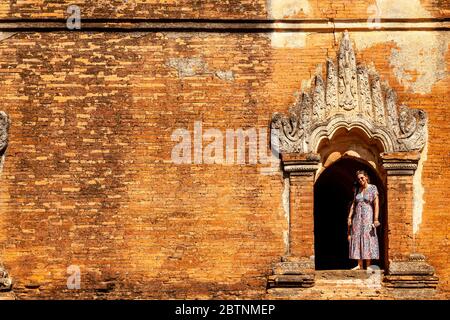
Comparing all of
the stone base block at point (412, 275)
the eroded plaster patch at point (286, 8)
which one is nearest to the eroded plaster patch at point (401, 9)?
the eroded plaster patch at point (286, 8)

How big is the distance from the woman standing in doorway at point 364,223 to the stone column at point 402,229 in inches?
7.5

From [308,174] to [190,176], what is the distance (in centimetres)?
151

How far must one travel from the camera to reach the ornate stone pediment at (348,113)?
13.6 metres

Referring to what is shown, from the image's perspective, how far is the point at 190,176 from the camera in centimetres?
1360

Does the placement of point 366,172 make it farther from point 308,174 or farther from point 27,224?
point 27,224

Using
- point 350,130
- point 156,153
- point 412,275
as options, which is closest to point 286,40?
point 350,130

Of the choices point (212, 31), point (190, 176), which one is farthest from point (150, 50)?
point (190, 176)

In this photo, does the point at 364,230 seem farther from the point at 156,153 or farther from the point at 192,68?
the point at 192,68

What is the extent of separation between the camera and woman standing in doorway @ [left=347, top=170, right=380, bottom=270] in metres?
13.6

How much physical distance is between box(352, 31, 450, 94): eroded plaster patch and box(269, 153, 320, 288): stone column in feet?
5.25

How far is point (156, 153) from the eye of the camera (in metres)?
13.6

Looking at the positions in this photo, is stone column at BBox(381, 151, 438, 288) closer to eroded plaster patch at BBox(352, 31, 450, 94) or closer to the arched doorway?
eroded plaster patch at BBox(352, 31, 450, 94)

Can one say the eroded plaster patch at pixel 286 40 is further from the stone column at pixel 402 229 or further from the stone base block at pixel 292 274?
the stone base block at pixel 292 274

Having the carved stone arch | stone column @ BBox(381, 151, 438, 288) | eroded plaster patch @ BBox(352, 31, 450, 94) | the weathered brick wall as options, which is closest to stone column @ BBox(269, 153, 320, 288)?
the carved stone arch
